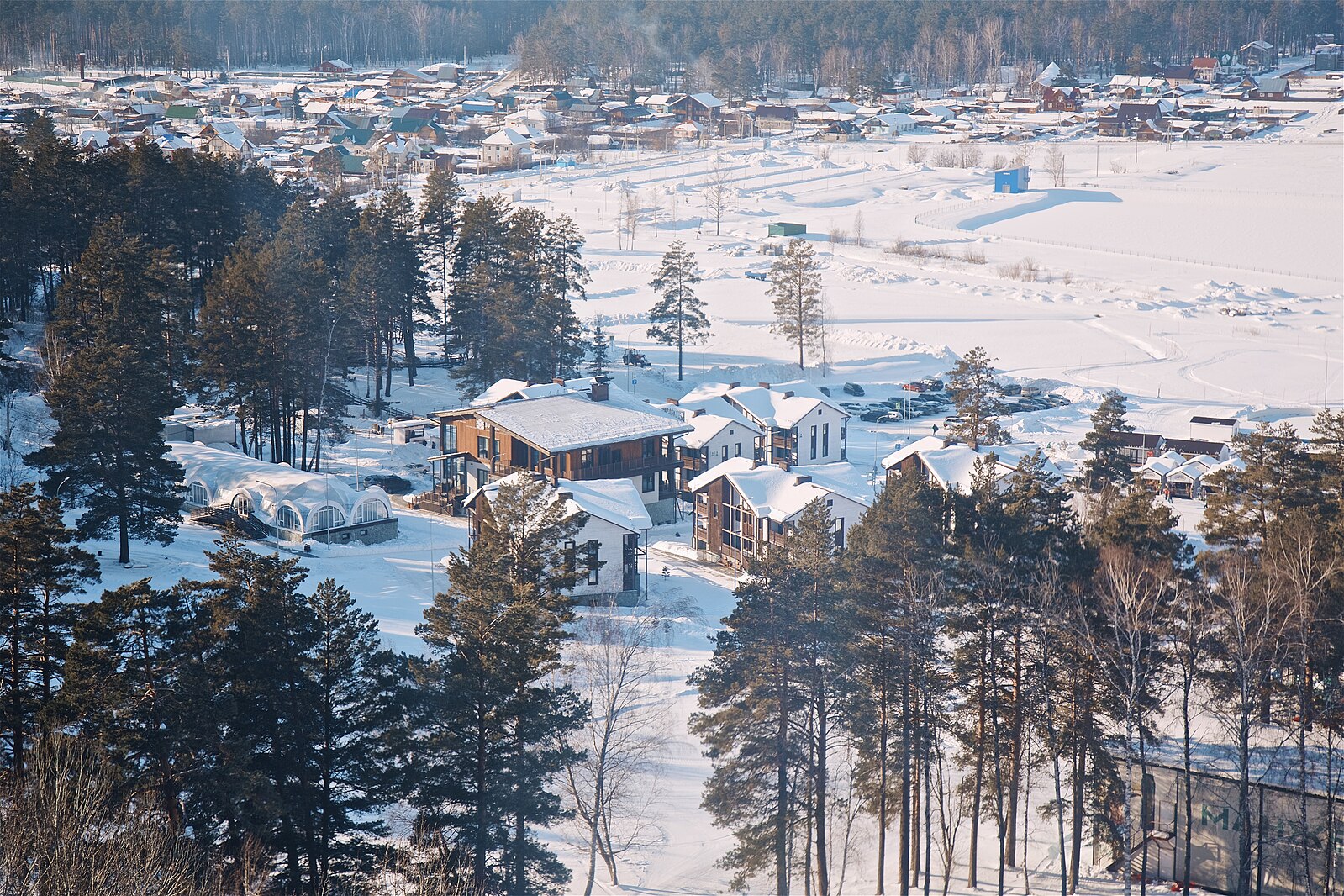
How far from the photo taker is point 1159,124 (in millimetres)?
96750

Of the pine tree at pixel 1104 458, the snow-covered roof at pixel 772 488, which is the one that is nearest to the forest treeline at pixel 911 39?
the pine tree at pixel 1104 458

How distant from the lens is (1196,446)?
33594mm

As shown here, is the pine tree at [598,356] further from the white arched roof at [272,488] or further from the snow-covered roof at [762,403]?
the white arched roof at [272,488]

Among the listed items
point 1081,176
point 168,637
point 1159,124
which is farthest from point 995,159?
point 168,637

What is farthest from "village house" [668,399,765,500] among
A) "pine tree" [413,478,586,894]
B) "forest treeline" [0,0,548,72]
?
"forest treeline" [0,0,548,72]

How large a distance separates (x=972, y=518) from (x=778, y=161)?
7062 cm

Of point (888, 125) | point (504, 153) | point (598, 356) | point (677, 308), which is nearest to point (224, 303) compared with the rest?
point (598, 356)

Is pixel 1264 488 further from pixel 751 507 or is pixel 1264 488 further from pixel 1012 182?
pixel 1012 182

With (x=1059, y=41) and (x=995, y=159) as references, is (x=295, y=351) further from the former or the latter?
(x=1059, y=41)

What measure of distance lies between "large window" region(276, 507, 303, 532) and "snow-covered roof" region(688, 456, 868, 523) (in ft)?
25.8

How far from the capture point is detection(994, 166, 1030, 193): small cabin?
7544 cm

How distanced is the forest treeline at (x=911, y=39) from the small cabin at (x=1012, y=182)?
45.9 m

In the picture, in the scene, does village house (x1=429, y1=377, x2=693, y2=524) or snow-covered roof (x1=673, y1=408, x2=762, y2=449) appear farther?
snow-covered roof (x1=673, y1=408, x2=762, y2=449)

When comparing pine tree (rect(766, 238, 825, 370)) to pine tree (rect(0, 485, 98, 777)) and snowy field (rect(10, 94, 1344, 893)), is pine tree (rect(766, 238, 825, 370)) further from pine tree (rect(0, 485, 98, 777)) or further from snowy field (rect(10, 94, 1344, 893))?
pine tree (rect(0, 485, 98, 777))
